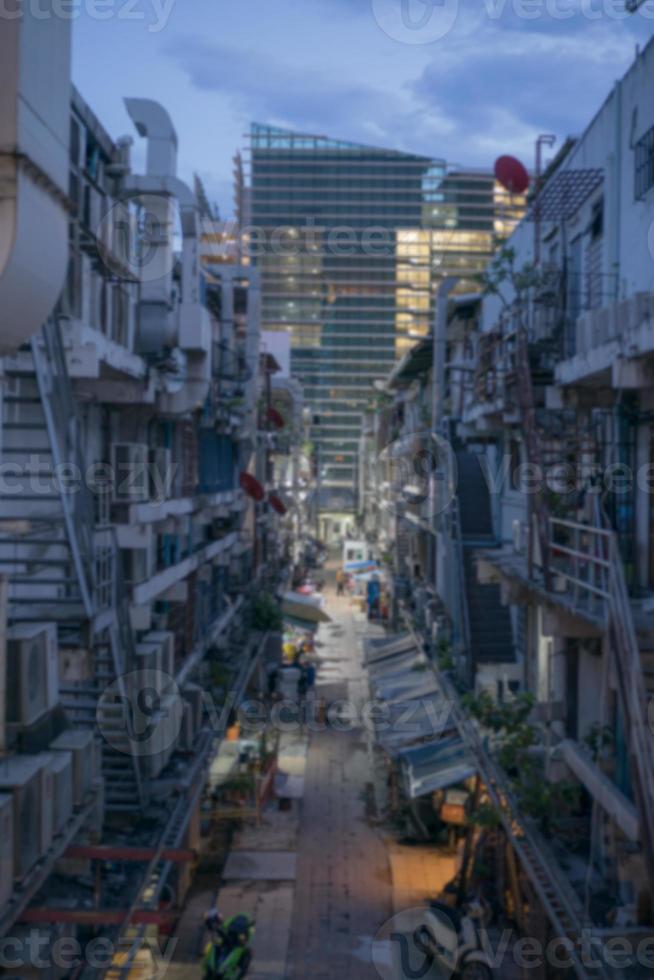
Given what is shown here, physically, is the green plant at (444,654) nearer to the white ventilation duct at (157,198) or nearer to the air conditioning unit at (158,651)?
the air conditioning unit at (158,651)

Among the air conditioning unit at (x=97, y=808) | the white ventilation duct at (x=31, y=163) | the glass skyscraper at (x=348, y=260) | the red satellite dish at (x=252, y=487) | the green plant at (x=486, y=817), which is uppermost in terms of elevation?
the glass skyscraper at (x=348, y=260)

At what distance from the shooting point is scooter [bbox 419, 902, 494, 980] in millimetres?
12109

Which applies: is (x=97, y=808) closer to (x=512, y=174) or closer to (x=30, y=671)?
(x=30, y=671)

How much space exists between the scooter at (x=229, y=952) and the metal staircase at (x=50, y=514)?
11.1ft

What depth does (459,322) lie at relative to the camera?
91.6 ft

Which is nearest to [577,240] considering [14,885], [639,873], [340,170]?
[639,873]

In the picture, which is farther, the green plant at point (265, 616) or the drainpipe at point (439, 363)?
the green plant at point (265, 616)

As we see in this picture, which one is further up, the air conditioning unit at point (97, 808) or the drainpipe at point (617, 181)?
the drainpipe at point (617, 181)

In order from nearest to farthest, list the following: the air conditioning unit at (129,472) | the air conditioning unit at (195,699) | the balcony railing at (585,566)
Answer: the balcony railing at (585,566) → the air conditioning unit at (129,472) → the air conditioning unit at (195,699)

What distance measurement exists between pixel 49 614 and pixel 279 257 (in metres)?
82.1

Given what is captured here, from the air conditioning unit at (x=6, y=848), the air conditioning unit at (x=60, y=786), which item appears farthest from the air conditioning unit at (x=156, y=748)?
the air conditioning unit at (x=6, y=848)

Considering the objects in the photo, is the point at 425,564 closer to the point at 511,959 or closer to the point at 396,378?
the point at 396,378

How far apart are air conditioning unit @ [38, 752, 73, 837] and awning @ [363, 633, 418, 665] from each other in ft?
62.0

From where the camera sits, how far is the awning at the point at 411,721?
18781mm
